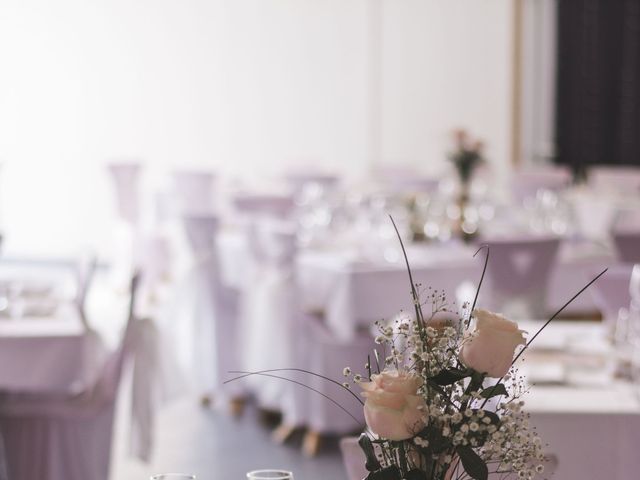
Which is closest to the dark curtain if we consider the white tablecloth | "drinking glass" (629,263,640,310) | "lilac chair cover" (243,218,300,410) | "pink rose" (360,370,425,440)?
"lilac chair cover" (243,218,300,410)

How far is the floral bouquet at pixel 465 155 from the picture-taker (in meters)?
6.74

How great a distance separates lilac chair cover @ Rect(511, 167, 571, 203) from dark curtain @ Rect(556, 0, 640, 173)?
225 cm

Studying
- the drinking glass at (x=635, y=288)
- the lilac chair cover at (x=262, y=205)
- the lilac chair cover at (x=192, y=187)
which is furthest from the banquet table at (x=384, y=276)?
the lilac chair cover at (x=192, y=187)

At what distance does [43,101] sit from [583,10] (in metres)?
5.40

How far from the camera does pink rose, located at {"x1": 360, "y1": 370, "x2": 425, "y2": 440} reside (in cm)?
159

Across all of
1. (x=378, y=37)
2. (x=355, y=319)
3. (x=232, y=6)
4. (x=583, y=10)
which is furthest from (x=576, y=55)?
(x=355, y=319)

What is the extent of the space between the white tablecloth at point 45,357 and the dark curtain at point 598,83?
8.87 metres

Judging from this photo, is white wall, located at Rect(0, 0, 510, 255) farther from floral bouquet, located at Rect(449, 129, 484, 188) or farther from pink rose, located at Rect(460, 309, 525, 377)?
pink rose, located at Rect(460, 309, 525, 377)

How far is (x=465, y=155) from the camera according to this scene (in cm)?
675

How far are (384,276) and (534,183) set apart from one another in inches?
182

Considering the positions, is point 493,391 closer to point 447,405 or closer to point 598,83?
point 447,405

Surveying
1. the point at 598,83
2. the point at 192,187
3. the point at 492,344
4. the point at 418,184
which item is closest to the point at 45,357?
the point at 492,344

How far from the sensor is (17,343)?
3982mm

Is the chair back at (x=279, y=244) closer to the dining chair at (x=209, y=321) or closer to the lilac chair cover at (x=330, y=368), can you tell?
the lilac chair cover at (x=330, y=368)
